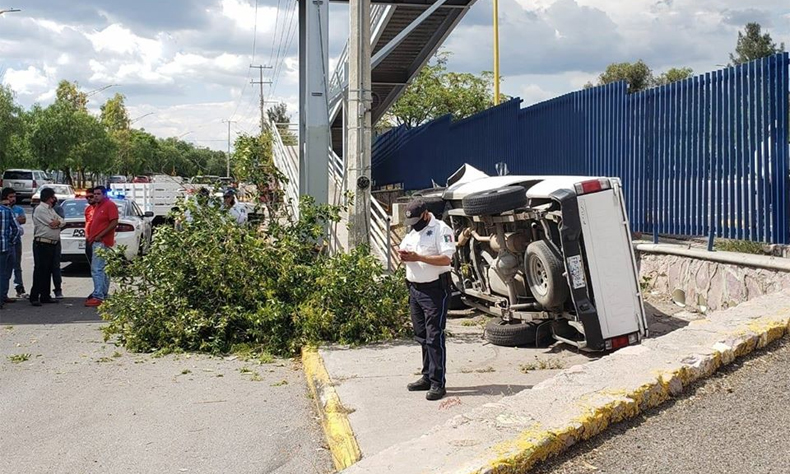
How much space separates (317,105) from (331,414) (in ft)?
28.4

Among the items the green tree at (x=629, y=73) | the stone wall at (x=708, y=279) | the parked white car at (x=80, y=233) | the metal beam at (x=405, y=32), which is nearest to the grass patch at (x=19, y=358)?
the parked white car at (x=80, y=233)

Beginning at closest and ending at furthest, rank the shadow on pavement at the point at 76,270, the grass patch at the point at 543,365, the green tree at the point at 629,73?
the grass patch at the point at 543,365
the shadow on pavement at the point at 76,270
the green tree at the point at 629,73

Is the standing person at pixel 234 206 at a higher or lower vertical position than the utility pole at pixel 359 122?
lower

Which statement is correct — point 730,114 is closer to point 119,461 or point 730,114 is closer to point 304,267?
point 304,267

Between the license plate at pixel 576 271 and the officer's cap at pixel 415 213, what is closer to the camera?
the officer's cap at pixel 415 213

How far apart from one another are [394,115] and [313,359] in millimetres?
32702

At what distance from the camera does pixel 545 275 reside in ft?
24.8

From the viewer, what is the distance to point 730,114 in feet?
28.4

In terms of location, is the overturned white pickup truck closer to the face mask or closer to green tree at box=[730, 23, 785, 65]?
the face mask

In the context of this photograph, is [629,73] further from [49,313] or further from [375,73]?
[49,313]

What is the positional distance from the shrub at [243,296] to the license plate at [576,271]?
2230 millimetres

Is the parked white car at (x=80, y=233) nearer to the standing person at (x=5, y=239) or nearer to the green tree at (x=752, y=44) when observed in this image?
the standing person at (x=5, y=239)

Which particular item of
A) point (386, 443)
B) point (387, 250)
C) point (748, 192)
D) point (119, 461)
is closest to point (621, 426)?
point (386, 443)

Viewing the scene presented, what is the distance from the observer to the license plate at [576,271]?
7.25 meters
